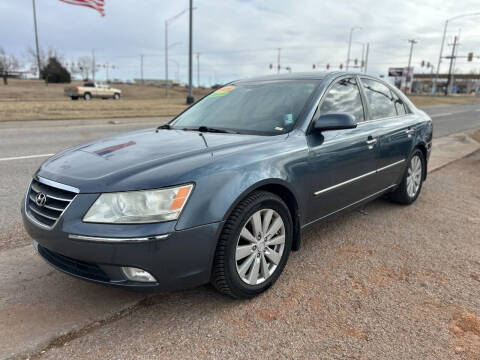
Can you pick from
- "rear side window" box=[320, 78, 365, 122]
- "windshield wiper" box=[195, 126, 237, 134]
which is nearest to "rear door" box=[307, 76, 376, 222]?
"rear side window" box=[320, 78, 365, 122]

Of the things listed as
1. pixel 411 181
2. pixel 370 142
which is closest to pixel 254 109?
pixel 370 142

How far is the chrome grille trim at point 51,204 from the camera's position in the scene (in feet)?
7.73

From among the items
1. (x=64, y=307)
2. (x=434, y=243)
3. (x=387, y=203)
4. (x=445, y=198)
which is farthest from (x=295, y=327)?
(x=445, y=198)

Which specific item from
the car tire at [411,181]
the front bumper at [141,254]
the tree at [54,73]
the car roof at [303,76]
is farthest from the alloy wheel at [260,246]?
the tree at [54,73]

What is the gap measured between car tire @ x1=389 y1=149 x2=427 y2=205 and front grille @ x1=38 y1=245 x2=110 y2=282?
3666 mm

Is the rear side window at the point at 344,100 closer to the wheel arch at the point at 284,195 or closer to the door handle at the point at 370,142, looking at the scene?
the door handle at the point at 370,142

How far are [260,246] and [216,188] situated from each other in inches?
23.7

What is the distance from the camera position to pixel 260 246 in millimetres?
2738

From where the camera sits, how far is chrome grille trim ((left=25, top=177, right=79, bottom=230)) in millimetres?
2357

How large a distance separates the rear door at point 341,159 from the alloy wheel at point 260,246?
18.1 inches

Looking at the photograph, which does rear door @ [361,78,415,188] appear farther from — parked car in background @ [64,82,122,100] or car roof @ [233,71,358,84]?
parked car in background @ [64,82,122,100]

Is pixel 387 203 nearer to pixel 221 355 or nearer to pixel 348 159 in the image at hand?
pixel 348 159

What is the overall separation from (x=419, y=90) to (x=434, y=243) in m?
111

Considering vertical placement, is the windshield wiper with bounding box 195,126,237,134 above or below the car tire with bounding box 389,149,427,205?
above
